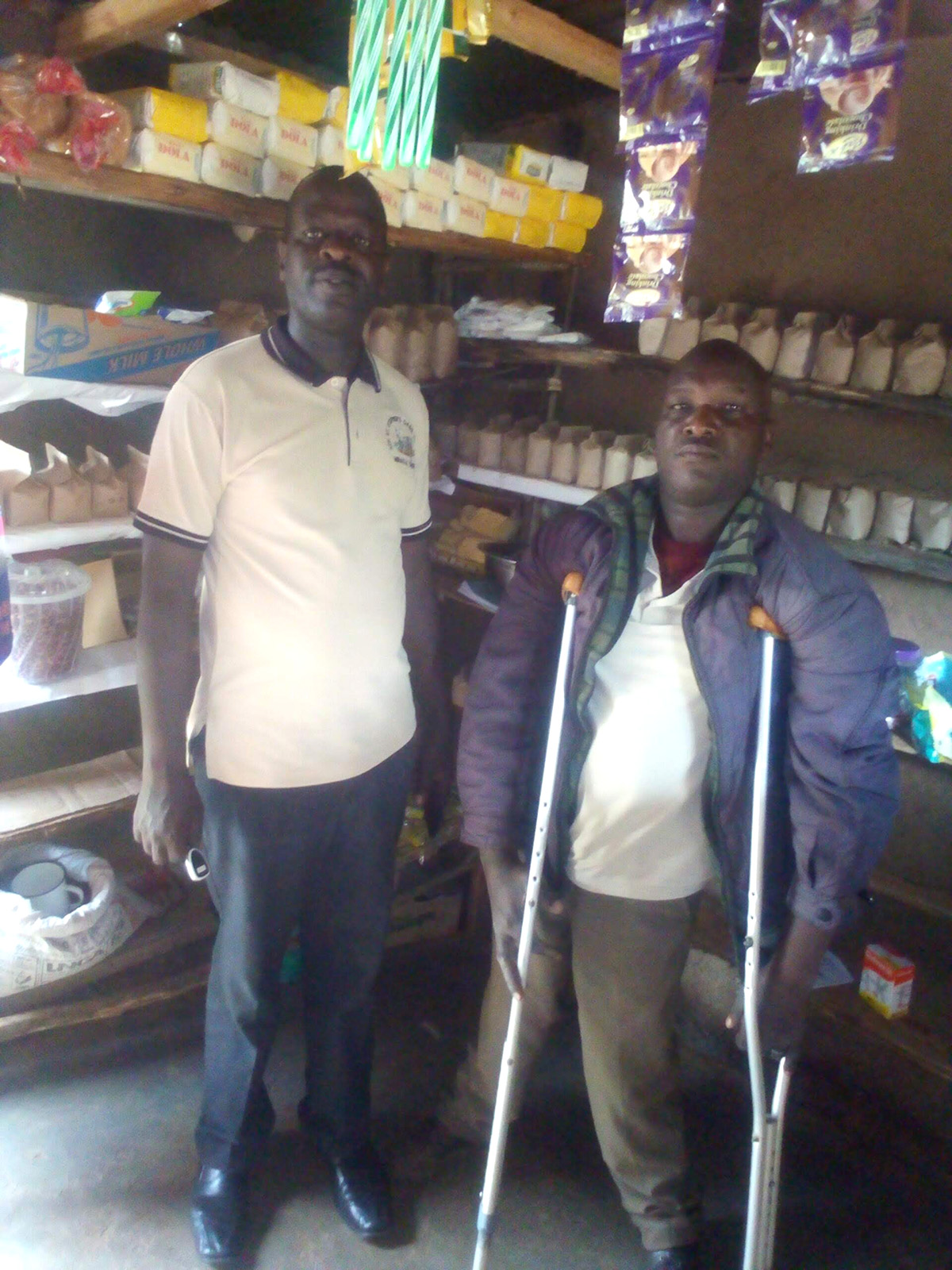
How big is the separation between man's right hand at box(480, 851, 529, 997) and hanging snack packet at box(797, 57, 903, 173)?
1.51m

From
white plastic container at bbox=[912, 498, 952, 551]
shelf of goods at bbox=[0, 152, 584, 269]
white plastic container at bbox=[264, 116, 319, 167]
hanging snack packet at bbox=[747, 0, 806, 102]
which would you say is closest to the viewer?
hanging snack packet at bbox=[747, 0, 806, 102]

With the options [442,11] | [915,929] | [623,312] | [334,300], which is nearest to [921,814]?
[915,929]

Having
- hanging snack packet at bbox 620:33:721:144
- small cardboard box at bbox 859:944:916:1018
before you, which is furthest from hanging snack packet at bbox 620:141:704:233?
small cardboard box at bbox 859:944:916:1018

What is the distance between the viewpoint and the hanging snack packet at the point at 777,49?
1611 millimetres

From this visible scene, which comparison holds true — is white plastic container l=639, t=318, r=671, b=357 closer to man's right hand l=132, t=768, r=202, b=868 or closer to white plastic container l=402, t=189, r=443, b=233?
white plastic container l=402, t=189, r=443, b=233

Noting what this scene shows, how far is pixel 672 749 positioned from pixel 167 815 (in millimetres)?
1016

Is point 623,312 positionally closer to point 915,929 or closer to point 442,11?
point 442,11

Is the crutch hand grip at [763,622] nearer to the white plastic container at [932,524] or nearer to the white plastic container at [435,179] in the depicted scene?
the white plastic container at [932,524]

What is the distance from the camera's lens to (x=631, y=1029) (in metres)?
1.83

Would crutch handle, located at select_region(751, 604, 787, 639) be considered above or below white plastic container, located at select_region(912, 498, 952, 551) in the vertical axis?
below

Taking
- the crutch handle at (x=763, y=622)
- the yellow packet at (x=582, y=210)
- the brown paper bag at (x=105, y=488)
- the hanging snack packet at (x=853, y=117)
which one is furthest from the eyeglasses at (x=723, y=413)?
the yellow packet at (x=582, y=210)

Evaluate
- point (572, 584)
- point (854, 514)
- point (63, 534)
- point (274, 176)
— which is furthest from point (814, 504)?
point (63, 534)

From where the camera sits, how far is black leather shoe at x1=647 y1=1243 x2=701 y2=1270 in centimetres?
196

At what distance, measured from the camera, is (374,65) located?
154 centimetres
